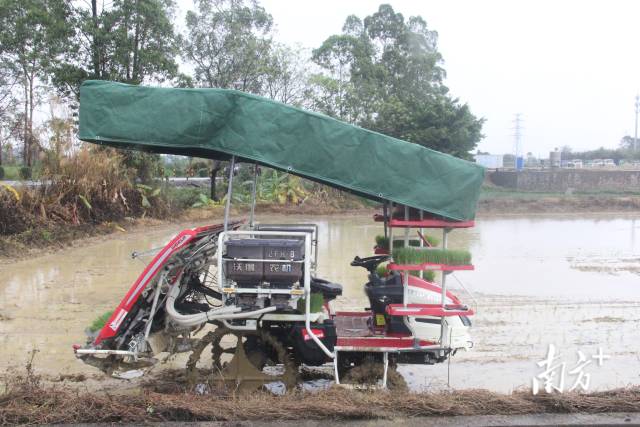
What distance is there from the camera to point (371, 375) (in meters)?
5.09

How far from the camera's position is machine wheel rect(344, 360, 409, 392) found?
5.05 metres

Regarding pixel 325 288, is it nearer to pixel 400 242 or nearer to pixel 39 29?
pixel 400 242

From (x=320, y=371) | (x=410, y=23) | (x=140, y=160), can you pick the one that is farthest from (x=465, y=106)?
(x=320, y=371)

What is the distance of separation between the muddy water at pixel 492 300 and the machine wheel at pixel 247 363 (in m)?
1.51

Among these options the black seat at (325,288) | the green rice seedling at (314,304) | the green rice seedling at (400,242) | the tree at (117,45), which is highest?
the tree at (117,45)

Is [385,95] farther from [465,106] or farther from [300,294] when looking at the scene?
[300,294]

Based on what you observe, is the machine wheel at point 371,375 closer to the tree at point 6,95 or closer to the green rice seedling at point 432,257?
the green rice seedling at point 432,257

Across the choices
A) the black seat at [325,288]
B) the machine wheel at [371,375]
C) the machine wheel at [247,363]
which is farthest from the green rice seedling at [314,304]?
the machine wheel at [371,375]

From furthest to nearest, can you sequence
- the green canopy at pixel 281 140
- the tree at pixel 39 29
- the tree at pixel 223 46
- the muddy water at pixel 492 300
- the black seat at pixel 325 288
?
the tree at pixel 223 46 < the tree at pixel 39 29 < the muddy water at pixel 492 300 < the black seat at pixel 325 288 < the green canopy at pixel 281 140

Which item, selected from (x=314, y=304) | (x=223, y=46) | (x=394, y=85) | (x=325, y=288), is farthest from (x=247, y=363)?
(x=394, y=85)

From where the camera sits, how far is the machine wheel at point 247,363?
4836mm

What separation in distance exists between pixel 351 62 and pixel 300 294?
3314cm

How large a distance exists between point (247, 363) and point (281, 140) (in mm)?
1871

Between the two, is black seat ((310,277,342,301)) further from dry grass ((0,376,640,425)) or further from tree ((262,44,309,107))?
tree ((262,44,309,107))
